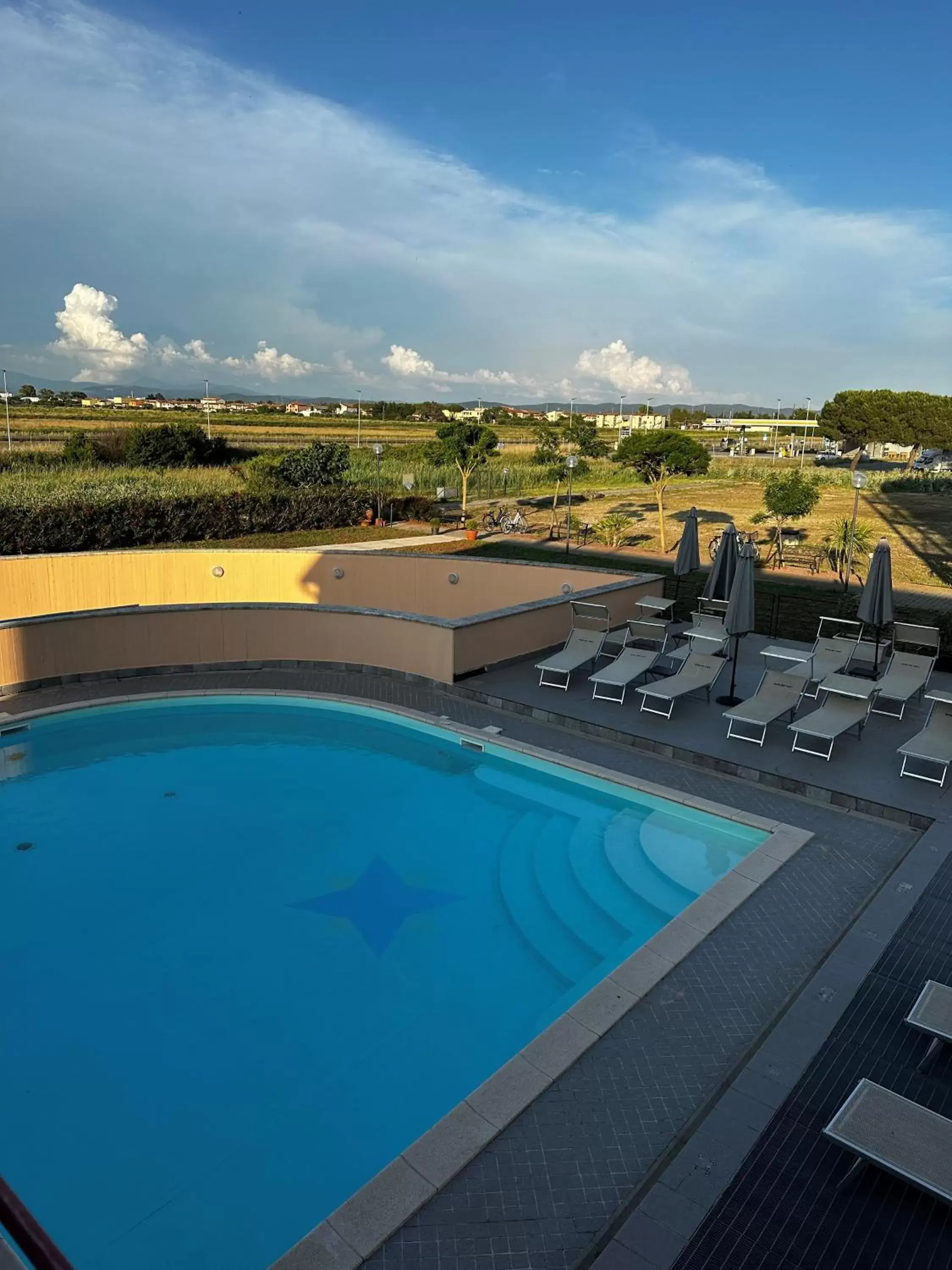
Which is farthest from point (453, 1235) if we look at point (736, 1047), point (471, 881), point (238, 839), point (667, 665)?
point (667, 665)

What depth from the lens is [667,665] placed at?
1048 centimetres

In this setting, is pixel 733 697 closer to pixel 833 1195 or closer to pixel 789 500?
pixel 833 1195

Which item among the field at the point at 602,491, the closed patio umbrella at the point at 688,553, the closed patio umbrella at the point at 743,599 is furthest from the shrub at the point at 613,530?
the closed patio umbrella at the point at 743,599

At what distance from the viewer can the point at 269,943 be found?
5.61 meters

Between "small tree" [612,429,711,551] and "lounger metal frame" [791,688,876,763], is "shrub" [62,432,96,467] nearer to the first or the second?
"small tree" [612,429,711,551]

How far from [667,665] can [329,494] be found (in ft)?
60.6

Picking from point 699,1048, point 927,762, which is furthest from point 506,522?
point 699,1048

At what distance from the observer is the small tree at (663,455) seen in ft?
82.7

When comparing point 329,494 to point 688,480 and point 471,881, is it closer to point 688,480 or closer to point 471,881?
point 471,881

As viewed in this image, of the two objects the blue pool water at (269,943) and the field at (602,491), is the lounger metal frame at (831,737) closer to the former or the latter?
the blue pool water at (269,943)

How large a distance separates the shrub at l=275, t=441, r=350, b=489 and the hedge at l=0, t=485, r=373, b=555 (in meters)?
1.95

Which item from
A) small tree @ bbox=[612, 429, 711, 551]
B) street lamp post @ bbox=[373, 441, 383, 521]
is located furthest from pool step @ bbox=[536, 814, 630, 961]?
street lamp post @ bbox=[373, 441, 383, 521]

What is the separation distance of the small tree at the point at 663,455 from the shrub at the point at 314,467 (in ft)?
33.3

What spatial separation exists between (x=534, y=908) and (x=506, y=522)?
21.0 m
